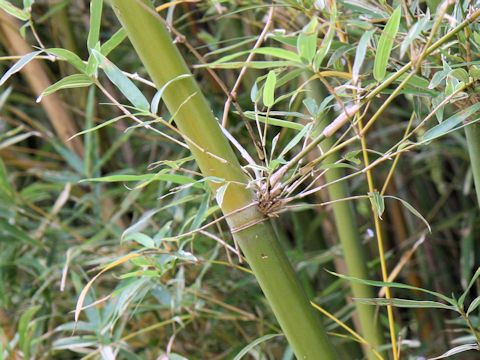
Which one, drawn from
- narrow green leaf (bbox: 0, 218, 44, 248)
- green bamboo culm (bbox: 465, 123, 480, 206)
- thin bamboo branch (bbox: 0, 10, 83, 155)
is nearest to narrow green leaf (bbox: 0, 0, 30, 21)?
green bamboo culm (bbox: 465, 123, 480, 206)

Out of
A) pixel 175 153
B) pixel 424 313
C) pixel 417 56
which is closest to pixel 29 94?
pixel 175 153

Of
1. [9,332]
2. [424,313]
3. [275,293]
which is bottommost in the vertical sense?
[424,313]

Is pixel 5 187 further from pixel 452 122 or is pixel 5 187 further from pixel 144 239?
pixel 452 122

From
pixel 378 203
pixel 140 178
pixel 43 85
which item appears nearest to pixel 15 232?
pixel 43 85

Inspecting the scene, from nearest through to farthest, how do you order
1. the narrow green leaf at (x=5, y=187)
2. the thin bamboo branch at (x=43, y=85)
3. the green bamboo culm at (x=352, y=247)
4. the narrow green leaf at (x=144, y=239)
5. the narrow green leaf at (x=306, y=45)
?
1. the narrow green leaf at (x=306, y=45)
2. the narrow green leaf at (x=144, y=239)
3. the green bamboo culm at (x=352, y=247)
4. the narrow green leaf at (x=5, y=187)
5. the thin bamboo branch at (x=43, y=85)

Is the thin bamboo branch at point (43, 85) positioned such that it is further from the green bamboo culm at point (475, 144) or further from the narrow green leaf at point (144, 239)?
the green bamboo culm at point (475, 144)

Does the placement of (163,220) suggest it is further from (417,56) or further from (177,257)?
(417,56)

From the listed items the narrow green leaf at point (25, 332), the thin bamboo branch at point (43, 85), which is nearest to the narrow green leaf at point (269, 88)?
the narrow green leaf at point (25, 332)
